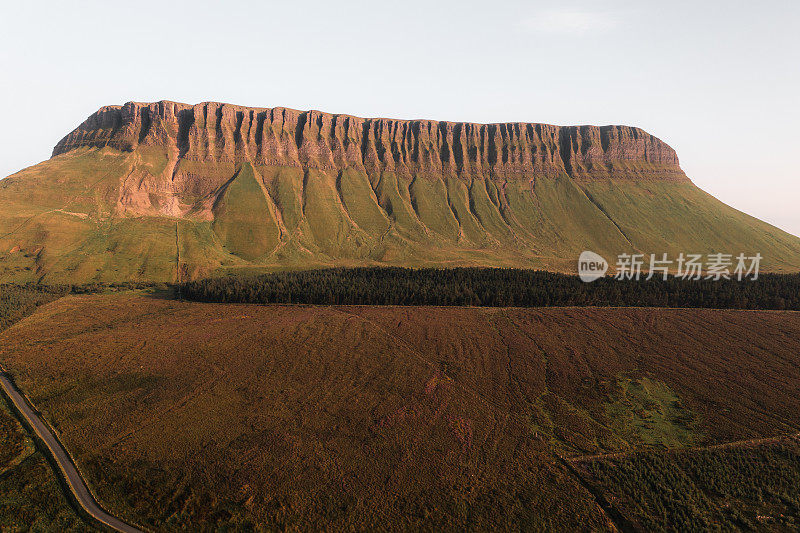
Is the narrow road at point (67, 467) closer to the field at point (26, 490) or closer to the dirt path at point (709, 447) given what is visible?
the field at point (26, 490)

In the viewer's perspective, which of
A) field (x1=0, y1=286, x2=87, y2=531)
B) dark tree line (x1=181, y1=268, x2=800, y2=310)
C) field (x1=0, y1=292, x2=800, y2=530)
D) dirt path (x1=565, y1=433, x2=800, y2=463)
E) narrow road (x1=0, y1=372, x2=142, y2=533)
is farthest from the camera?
dark tree line (x1=181, y1=268, x2=800, y2=310)

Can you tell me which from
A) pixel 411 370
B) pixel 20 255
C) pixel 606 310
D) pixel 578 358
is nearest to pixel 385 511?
pixel 411 370

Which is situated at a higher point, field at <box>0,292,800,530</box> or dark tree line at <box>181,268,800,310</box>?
dark tree line at <box>181,268,800,310</box>

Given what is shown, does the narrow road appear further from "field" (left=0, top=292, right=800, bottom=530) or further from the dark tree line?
the dark tree line

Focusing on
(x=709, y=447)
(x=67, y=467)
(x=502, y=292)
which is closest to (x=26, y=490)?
(x=67, y=467)

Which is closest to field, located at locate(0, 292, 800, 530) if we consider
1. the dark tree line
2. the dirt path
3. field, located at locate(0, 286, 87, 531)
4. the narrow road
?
the dirt path

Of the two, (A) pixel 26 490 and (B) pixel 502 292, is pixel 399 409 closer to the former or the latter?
(A) pixel 26 490

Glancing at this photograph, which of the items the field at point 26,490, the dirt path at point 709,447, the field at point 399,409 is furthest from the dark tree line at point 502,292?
the field at point 26,490
